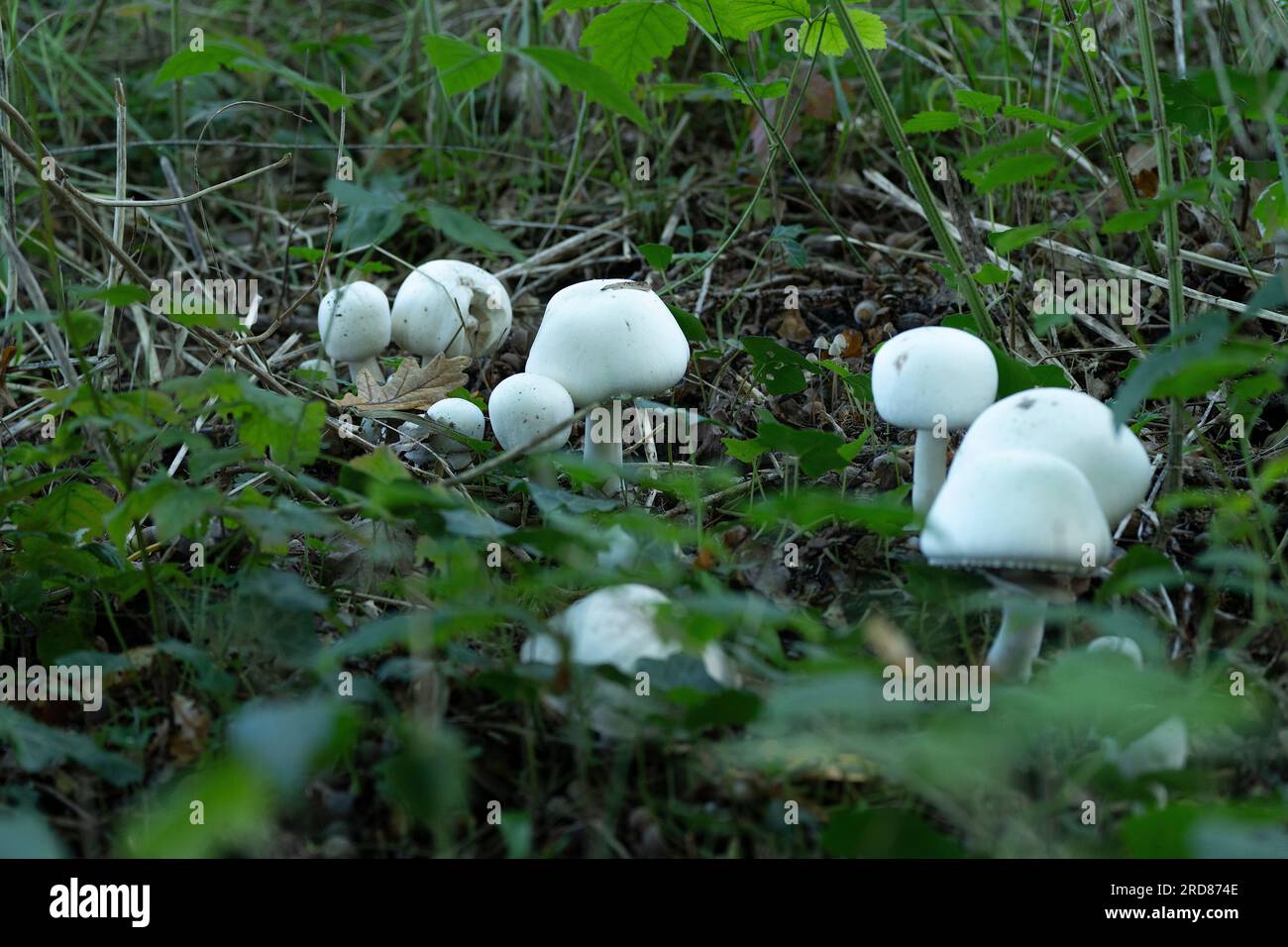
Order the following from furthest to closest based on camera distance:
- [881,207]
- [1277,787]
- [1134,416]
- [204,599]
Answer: [881,207] → [1134,416] → [204,599] → [1277,787]

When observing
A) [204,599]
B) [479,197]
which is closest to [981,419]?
[204,599]

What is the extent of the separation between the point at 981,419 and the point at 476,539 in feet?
3.35

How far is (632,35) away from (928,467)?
1.55 meters

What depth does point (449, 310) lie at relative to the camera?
3.62m

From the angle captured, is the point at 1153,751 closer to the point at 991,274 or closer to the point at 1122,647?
the point at 1122,647

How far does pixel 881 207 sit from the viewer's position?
15.1ft

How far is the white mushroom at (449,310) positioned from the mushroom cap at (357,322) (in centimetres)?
10

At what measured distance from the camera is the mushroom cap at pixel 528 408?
2865mm

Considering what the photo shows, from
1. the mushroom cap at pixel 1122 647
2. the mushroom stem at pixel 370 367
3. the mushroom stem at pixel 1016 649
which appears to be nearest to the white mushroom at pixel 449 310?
the mushroom stem at pixel 370 367

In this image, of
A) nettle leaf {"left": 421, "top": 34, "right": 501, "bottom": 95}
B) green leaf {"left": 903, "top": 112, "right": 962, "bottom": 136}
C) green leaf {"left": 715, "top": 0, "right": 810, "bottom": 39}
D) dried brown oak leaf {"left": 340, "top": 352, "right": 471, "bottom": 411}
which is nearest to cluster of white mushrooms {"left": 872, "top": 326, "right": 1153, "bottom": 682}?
green leaf {"left": 903, "top": 112, "right": 962, "bottom": 136}

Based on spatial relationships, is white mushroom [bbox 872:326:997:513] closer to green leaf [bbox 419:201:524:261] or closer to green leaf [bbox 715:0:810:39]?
green leaf [bbox 419:201:524:261]

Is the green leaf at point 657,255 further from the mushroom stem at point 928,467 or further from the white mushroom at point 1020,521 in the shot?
the white mushroom at point 1020,521

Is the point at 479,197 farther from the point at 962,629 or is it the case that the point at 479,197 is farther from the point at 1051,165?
the point at 962,629

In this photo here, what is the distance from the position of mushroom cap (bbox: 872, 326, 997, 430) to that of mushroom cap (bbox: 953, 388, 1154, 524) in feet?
0.52
